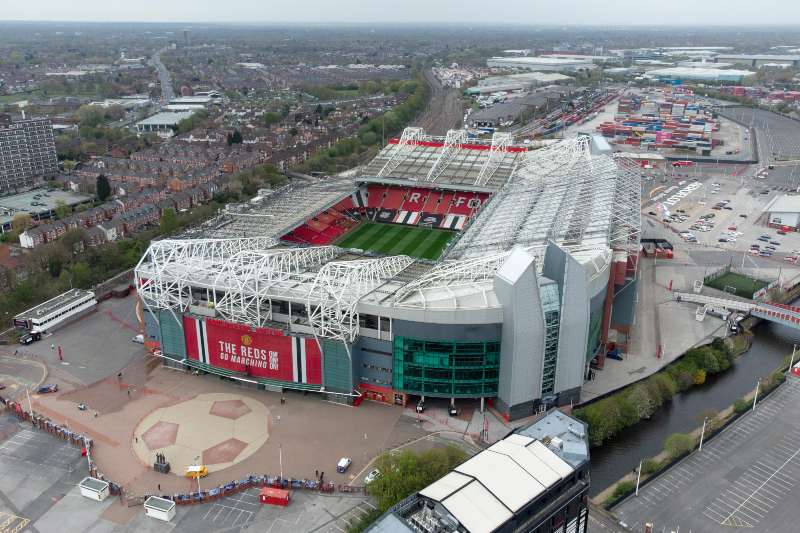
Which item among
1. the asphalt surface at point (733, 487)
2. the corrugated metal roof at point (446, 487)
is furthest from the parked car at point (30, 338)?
the asphalt surface at point (733, 487)

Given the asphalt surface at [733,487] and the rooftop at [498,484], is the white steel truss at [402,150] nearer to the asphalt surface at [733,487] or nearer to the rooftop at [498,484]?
the asphalt surface at [733,487]

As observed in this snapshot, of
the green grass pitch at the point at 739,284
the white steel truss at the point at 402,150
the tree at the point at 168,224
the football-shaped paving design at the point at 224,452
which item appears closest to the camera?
the football-shaped paving design at the point at 224,452

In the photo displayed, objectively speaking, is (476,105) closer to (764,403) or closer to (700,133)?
(700,133)

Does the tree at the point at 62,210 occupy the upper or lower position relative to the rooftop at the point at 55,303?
lower

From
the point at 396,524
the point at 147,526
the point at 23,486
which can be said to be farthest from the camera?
the point at 23,486

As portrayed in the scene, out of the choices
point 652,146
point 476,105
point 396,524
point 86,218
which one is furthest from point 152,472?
point 476,105

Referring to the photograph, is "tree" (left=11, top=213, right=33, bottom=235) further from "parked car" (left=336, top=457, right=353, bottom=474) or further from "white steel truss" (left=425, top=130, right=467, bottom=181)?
"parked car" (left=336, top=457, right=353, bottom=474)
